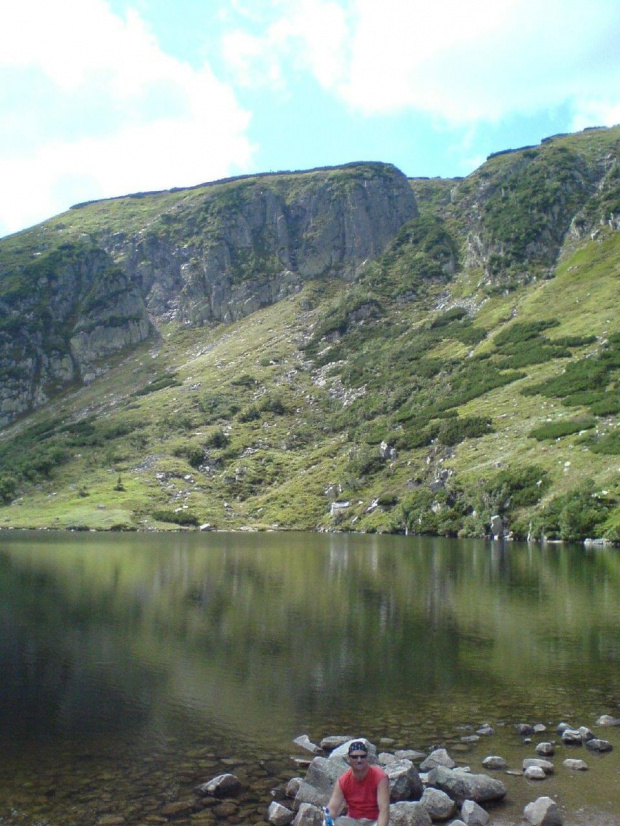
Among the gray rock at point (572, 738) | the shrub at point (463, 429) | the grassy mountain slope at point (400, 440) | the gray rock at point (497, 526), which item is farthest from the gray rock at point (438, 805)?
the shrub at point (463, 429)

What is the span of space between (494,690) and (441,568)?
3524 centimetres

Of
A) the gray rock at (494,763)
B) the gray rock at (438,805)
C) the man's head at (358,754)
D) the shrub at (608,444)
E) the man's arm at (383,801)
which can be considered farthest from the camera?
the shrub at (608,444)

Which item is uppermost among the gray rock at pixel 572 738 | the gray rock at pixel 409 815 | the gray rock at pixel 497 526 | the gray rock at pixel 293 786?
the gray rock at pixel 409 815

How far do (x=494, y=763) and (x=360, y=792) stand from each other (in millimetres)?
6726

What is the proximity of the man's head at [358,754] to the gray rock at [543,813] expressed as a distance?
4904 millimetres

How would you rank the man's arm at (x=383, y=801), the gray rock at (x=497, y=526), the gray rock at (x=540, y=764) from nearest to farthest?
the man's arm at (x=383, y=801), the gray rock at (x=540, y=764), the gray rock at (x=497, y=526)

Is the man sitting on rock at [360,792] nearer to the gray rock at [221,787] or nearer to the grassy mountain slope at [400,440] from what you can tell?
the gray rock at [221,787]

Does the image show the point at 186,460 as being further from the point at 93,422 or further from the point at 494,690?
the point at 494,690

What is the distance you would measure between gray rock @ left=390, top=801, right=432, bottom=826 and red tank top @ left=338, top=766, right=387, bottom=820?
2.94 m

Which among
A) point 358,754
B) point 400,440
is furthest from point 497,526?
point 358,754

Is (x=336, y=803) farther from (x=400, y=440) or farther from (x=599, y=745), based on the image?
(x=400, y=440)

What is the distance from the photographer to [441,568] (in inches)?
2283

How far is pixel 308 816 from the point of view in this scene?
44.6ft

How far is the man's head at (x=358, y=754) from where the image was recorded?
11047 mm
